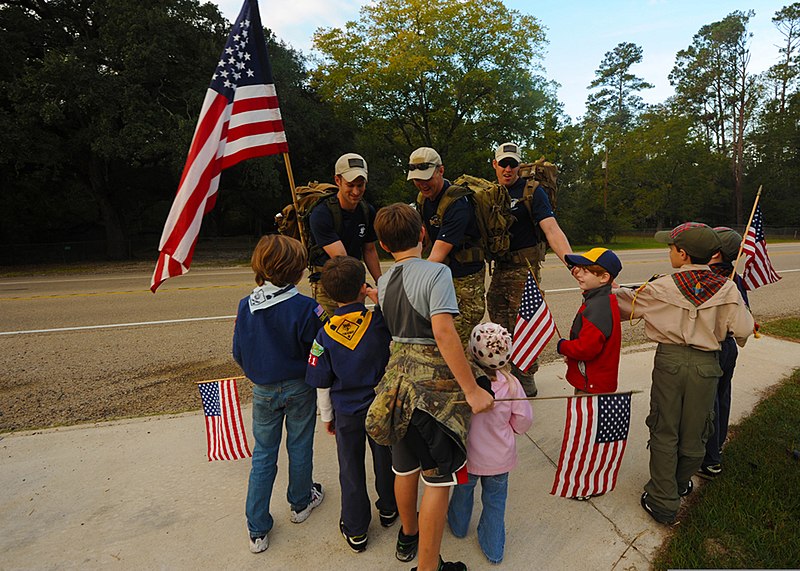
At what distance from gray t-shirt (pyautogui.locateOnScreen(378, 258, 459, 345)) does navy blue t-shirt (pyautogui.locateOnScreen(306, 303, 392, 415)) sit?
5.0 inches

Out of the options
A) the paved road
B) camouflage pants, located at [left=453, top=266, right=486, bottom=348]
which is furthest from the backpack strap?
the paved road

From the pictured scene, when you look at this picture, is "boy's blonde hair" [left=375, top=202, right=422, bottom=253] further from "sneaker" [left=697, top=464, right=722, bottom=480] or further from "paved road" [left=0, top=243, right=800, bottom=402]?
"paved road" [left=0, top=243, right=800, bottom=402]

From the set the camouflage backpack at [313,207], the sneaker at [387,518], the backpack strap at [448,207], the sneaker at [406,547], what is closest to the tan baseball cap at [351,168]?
the camouflage backpack at [313,207]

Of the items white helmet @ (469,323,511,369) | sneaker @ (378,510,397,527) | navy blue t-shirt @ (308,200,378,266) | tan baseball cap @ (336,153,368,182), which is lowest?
sneaker @ (378,510,397,527)

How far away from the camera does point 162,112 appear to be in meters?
16.5

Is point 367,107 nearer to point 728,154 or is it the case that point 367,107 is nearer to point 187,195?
point 187,195

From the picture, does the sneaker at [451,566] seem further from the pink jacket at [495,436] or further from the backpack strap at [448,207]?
the backpack strap at [448,207]

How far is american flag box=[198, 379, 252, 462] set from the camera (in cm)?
290

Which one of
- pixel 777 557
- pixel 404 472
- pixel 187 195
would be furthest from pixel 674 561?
pixel 187 195

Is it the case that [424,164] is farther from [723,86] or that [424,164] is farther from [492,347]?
[723,86]

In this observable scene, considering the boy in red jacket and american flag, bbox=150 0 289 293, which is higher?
Answer: american flag, bbox=150 0 289 293

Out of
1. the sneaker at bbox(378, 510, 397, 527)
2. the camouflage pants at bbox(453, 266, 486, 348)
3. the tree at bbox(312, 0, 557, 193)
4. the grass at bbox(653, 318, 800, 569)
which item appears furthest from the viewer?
the tree at bbox(312, 0, 557, 193)

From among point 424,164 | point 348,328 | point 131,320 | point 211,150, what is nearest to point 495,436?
point 348,328

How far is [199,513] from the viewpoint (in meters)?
2.69
